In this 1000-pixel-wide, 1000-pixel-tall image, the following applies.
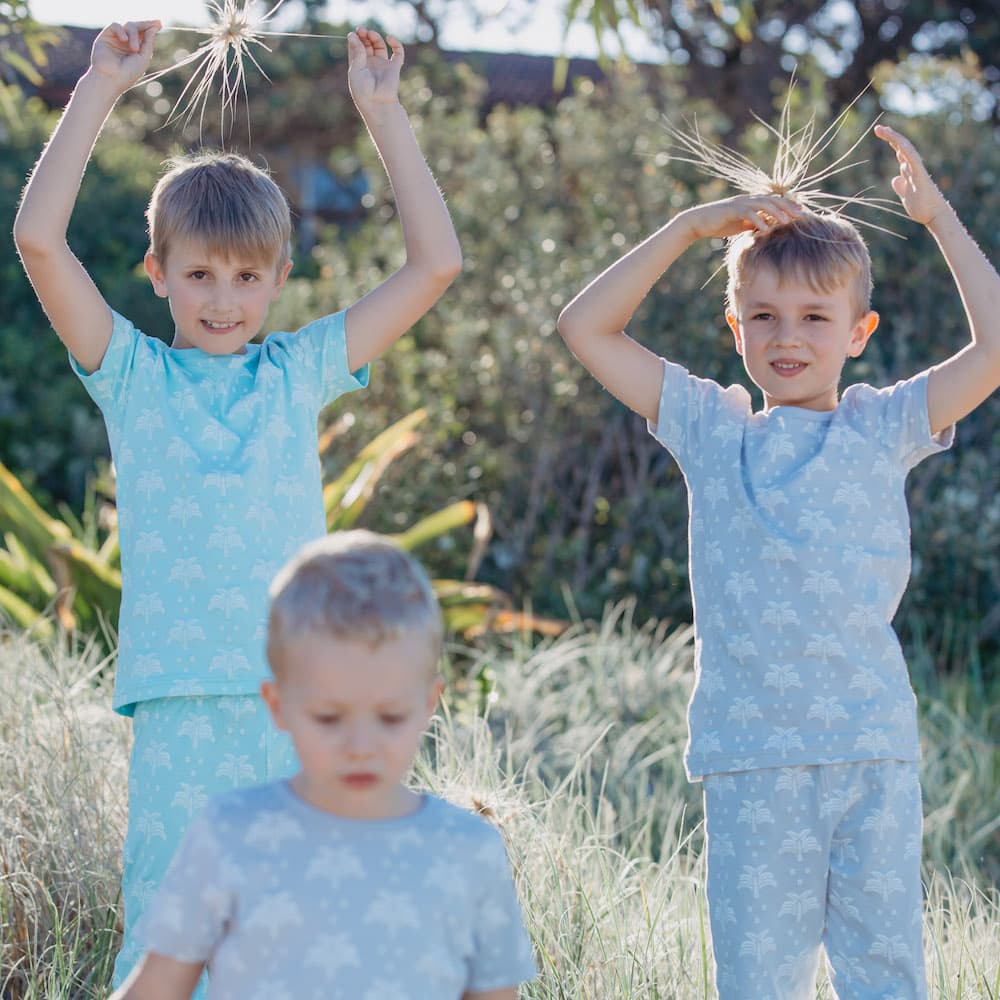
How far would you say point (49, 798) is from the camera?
334 cm

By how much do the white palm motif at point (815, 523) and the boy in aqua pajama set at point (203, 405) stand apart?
0.79 meters

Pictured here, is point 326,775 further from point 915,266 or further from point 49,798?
point 915,266

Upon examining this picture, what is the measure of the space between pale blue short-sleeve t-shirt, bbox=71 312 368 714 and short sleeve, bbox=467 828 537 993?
2.71 ft

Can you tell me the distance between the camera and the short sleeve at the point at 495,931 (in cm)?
170

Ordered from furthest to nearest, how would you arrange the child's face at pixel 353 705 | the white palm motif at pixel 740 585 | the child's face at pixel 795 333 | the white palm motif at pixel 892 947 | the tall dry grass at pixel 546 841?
the tall dry grass at pixel 546 841 → the child's face at pixel 795 333 → the white palm motif at pixel 740 585 → the white palm motif at pixel 892 947 → the child's face at pixel 353 705

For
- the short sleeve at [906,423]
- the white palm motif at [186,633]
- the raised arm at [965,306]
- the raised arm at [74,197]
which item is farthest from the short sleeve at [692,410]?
the raised arm at [74,197]

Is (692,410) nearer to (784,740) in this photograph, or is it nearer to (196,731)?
(784,740)

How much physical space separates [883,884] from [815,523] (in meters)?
0.60

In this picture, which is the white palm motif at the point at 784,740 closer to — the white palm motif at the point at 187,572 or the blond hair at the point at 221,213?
the white palm motif at the point at 187,572

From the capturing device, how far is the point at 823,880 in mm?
2445

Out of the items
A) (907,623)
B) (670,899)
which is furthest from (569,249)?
(670,899)

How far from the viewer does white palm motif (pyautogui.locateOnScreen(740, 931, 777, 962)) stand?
2.41 meters

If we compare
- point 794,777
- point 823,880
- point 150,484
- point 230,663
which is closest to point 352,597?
point 230,663

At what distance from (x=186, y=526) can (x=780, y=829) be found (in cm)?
111
